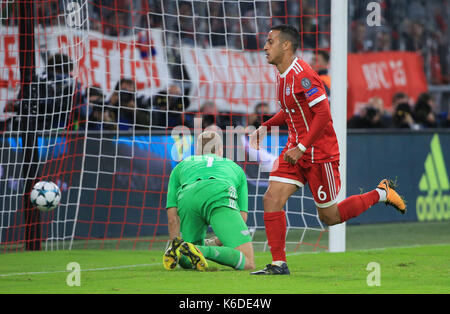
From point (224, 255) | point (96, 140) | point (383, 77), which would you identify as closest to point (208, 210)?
point (224, 255)

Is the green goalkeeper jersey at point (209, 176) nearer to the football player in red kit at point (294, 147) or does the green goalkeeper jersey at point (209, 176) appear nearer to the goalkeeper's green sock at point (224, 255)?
the goalkeeper's green sock at point (224, 255)

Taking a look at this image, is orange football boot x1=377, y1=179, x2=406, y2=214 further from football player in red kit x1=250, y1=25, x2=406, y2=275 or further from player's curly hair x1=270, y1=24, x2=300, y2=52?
player's curly hair x1=270, y1=24, x2=300, y2=52

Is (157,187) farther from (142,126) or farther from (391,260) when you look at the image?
(391,260)

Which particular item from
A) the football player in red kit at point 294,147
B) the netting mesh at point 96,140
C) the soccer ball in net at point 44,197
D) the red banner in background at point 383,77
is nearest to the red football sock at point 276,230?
the football player in red kit at point 294,147

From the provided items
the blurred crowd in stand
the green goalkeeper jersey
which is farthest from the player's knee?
the blurred crowd in stand

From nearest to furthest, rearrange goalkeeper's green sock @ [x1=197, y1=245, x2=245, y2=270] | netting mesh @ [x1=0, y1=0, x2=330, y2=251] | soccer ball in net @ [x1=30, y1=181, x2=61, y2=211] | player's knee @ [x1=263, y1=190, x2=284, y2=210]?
player's knee @ [x1=263, y1=190, x2=284, y2=210], goalkeeper's green sock @ [x1=197, y1=245, x2=245, y2=270], soccer ball in net @ [x1=30, y1=181, x2=61, y2=211], netting mesh @ [x1=0, y1=0, x2=330, y2=251]

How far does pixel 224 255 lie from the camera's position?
696 cm

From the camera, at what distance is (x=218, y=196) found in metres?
7.20

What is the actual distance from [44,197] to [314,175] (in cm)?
360

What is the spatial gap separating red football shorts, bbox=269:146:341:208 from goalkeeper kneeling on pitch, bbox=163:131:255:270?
68cm

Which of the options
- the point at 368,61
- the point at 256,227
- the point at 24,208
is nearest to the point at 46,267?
the point at 24,208

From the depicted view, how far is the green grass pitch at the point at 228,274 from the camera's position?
19.2 ft

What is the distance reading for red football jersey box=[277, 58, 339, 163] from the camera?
257 inches

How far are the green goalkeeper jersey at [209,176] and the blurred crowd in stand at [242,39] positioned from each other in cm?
265
